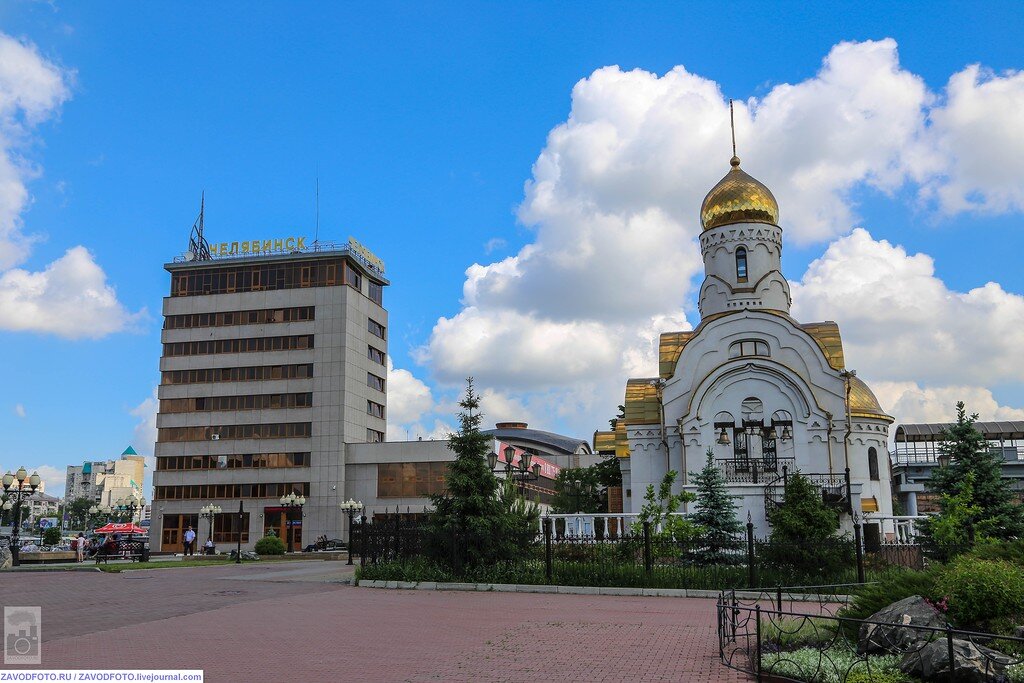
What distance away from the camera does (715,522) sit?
73.4 ft

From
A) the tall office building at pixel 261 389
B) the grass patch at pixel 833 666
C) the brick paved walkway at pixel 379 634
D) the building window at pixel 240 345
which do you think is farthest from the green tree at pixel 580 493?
the grass patch at pixel 833 666

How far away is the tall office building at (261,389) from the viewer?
217ft

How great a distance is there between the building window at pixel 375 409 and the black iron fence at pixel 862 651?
6106cm

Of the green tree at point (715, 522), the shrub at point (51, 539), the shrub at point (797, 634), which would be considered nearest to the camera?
the shrub at point (797, 634)

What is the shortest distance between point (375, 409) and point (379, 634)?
60.1 metres

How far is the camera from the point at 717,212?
145 ft

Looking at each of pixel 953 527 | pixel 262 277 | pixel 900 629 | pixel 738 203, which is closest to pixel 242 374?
pixel 262 277

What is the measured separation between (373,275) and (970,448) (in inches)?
2128

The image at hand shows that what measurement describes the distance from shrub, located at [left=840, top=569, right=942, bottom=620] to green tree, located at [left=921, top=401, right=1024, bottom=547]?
14.9 m

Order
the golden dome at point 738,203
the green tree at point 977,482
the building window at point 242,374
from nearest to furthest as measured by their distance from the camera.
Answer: the green tree at point 977,482 → the golden dome at point 738,203 → the building window at point 242,374

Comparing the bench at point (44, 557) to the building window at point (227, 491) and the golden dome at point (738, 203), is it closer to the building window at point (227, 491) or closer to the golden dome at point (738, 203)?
the building window at point (227, 491)

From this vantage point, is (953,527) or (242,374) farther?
(242,374)

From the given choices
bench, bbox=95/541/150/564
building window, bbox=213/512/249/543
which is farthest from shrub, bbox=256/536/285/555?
building window, bbox=213/512/249/543

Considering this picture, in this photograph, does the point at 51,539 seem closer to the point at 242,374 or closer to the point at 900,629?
the point at 242,374
